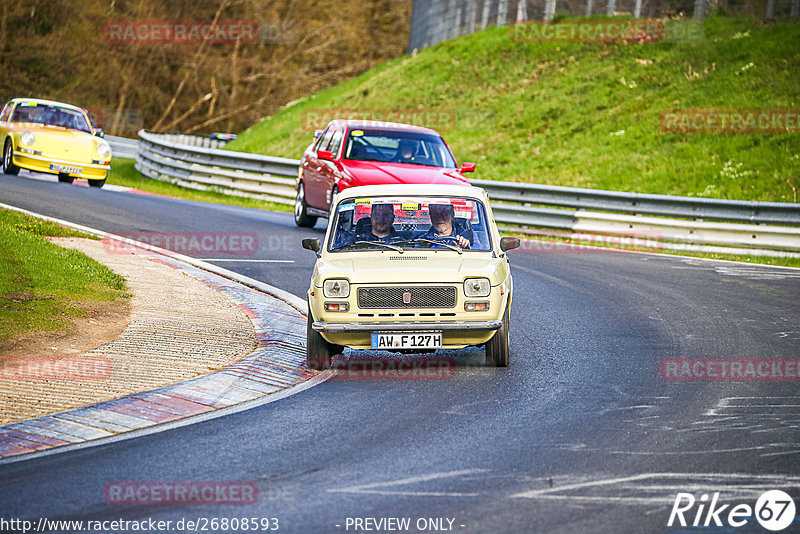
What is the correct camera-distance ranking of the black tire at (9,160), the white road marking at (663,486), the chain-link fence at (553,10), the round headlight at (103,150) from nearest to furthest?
the white road marking at (663,486) → the black tire at (9,160) → the round headlight at (103,150) → the chain-link fence at (553,10)

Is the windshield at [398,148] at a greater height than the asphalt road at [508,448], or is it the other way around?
the windshield at [398,148]

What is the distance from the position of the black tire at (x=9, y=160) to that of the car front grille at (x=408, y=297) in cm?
1799

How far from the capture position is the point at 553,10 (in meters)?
37.6

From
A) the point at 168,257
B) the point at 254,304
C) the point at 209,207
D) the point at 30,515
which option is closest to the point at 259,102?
the point at 209,207

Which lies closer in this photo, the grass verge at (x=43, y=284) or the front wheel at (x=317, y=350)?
the front wheel at (x=317, y=350)

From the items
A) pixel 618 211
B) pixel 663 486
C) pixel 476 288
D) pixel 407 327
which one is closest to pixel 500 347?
pixel 476 288

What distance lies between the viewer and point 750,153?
2661cm

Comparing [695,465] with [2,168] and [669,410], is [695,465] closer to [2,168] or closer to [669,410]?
[669,410]

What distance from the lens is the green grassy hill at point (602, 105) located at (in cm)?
2666

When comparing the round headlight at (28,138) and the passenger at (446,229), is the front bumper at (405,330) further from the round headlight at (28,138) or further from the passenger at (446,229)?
the round headlight at (28,138)

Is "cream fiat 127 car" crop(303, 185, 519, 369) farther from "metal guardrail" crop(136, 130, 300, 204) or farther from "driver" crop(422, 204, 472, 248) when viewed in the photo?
"metal guardrail" crop(136, 130, 300, 204)

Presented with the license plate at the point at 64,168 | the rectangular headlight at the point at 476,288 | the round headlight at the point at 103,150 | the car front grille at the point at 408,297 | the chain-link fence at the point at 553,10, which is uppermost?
the chain-link fence at the point at 553,10

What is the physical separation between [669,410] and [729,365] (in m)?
2.03

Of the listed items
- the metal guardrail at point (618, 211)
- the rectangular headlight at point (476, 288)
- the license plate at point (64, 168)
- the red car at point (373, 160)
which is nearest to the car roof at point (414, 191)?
the rectangular headlight at point (476, 288)
